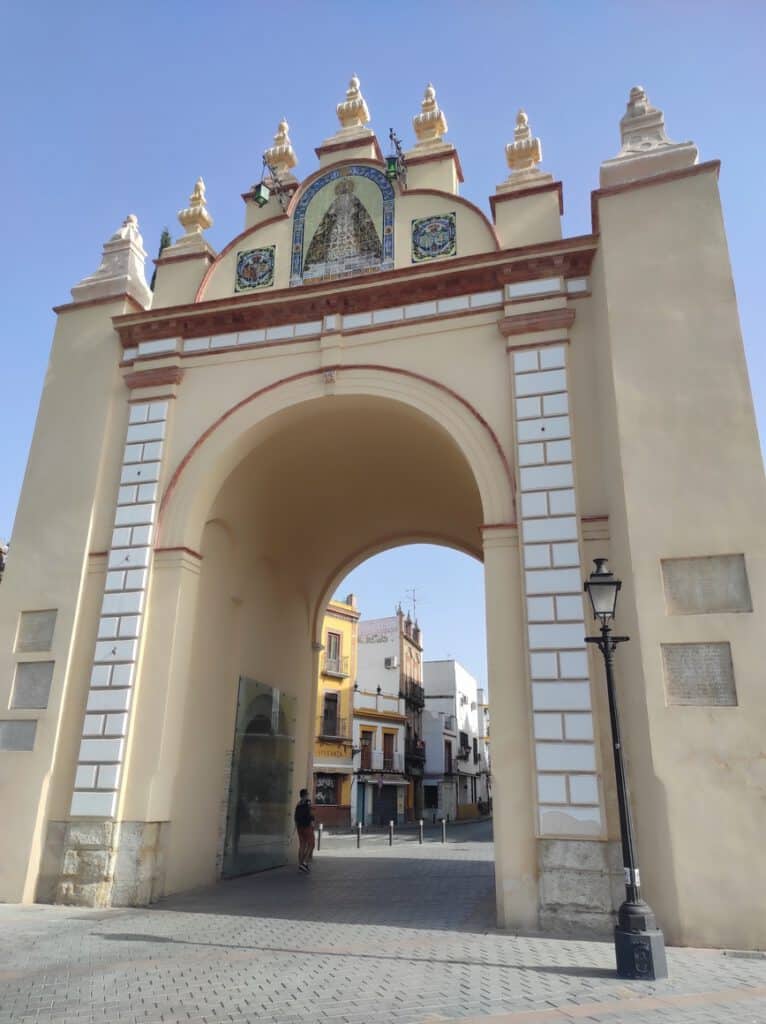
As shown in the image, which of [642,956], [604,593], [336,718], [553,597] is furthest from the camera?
[336,718]

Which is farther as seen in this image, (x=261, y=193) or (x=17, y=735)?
(x=261, y=193)

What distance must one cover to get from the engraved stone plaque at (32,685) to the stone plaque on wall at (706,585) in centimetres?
740

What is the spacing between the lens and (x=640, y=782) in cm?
726

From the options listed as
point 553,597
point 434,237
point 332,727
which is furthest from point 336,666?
point 553,597

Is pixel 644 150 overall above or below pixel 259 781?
above

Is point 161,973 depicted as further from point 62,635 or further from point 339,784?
point 339,784

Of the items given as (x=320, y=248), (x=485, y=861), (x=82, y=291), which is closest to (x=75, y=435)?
(x=82, y=291)

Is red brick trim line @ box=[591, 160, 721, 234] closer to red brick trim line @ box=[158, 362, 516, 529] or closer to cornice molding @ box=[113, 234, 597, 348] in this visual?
cornice molding @ box=[113, 234, 597, 348]

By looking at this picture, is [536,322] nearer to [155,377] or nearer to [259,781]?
[155,377]

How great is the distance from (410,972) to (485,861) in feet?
29.0

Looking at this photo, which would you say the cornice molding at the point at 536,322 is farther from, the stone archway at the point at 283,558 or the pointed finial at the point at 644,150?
the pointed finial at the point at 644,150

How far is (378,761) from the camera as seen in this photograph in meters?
36.6

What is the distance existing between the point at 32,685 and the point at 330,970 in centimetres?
574

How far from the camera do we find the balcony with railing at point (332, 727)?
3328 centimetres
